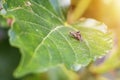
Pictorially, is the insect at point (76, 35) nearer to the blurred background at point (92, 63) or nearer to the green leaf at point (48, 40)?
the green leaf at point (48, 40)

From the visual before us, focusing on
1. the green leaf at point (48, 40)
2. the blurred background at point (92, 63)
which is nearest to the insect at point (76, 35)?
the green leaf at point (48, 40)

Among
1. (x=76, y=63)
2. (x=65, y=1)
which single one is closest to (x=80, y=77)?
(x=65, y=1)

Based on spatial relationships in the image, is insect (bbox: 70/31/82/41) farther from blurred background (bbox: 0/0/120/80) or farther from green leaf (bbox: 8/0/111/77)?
blurred background (bbox: 0/0/120/80)

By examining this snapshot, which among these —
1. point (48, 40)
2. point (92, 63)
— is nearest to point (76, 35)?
point (48, 40)

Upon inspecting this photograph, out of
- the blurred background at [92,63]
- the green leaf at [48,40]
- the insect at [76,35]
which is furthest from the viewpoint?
the blurred background at [92,63]

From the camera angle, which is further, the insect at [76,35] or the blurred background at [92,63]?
the blurred background at [92,63]

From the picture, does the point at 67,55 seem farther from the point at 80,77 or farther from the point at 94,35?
the point at 80,77
